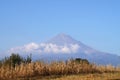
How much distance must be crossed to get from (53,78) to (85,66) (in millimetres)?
6936

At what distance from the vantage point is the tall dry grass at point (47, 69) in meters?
29.9

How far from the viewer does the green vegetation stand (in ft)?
97.3

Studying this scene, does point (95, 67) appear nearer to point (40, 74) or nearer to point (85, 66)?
point (85, 66)

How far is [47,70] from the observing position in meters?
32.8

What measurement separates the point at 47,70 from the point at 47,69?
0.28 feet

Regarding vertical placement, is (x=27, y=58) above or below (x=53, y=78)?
above

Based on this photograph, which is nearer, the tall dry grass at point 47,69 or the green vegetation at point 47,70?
the green vegetation at point 47,70

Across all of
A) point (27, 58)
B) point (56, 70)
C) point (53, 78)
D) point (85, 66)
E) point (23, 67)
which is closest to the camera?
point (53, 78)

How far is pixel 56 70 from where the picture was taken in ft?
109

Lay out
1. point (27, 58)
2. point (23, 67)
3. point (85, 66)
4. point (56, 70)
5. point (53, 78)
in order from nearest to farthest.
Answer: point (53, 78), point (23, 67), point (56, 70), point (85, 66), point (27, 58)

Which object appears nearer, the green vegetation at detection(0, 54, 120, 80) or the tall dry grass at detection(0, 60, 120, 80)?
the green vegetation at detection(0, 54, 120, 80)

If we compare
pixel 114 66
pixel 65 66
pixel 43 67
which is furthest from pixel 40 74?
pixel 114 66

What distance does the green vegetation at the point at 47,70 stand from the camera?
2966 cm

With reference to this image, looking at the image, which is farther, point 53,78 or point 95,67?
point 95,67
